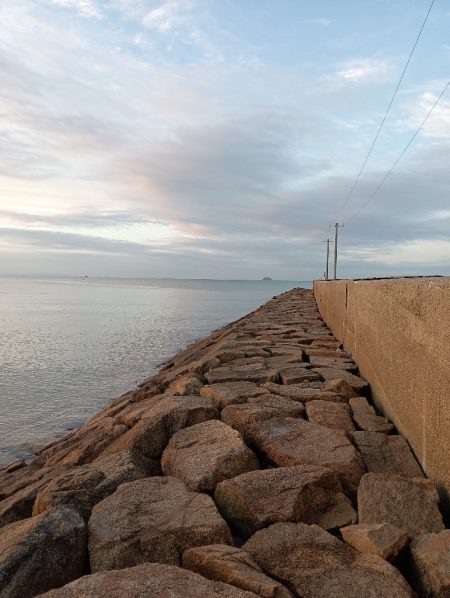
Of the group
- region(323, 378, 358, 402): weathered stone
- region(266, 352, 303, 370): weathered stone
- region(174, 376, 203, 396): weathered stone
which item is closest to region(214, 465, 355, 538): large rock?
region(323, 378, 358, 402): weathered stone

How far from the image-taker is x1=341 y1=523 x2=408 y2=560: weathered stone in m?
1.68

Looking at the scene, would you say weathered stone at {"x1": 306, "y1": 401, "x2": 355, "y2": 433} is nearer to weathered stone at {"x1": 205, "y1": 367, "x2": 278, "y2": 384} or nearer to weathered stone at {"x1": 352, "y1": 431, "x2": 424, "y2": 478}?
weathered stone at {"x1": 352, "y1": 431, "x2": 424, "y2": 478}

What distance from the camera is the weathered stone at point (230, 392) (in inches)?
140

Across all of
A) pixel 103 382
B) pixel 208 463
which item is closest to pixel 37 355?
pixel 103 382

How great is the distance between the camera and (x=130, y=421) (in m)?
3.93

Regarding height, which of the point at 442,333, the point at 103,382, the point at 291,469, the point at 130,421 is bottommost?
the point at 103,382

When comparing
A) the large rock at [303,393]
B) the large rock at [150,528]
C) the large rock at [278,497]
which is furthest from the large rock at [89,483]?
the large rock at [303,393]

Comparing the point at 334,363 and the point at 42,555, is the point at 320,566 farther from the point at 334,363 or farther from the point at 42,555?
the point at 334,363

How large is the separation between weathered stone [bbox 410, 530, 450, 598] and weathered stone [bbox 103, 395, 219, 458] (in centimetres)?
165

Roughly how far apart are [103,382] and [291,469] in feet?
29.4

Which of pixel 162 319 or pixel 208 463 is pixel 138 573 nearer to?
pixel 208 463

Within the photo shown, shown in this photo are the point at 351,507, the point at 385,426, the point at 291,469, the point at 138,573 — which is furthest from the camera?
the point at 385,426

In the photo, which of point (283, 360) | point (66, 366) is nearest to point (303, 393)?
point (283, 360)

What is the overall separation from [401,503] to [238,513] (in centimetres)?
69
